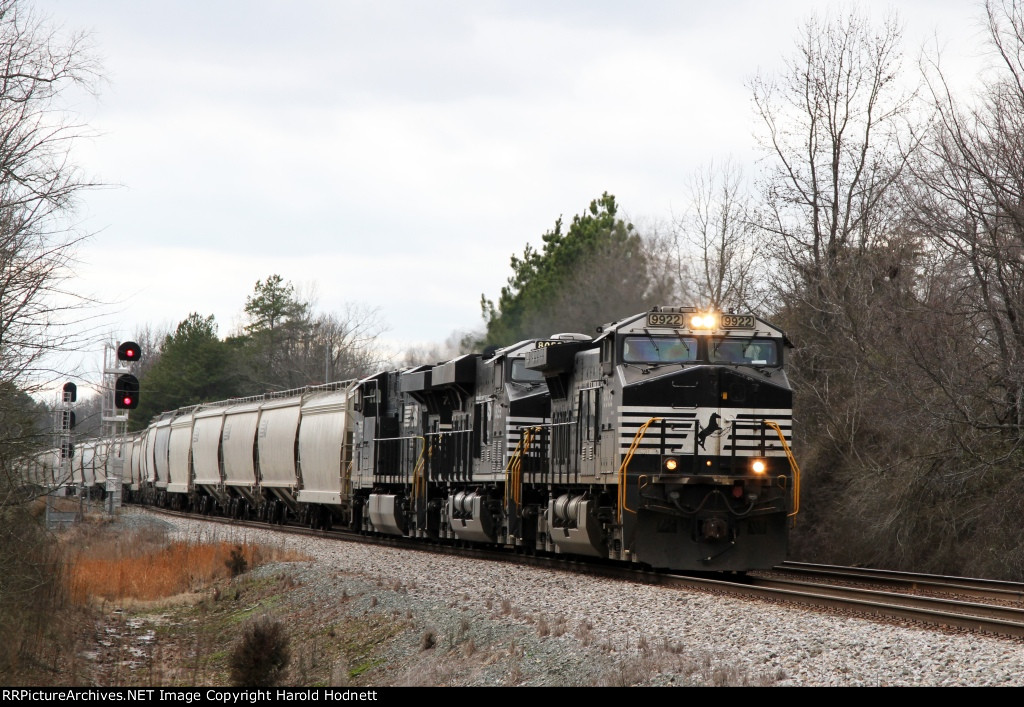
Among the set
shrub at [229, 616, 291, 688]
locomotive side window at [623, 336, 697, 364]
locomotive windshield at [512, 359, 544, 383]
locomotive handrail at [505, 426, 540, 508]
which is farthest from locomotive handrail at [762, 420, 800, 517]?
shrub at [229, 616, 291, 688]

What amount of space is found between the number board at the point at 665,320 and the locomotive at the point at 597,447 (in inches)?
0.6

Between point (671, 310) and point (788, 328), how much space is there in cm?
1162

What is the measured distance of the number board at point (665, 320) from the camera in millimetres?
16391

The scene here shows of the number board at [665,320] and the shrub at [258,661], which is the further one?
the number board at [665,320]

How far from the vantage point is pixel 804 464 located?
2534cm

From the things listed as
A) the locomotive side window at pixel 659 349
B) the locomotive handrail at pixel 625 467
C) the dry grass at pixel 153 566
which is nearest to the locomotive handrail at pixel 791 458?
the locomotive side window at pixel 659 349

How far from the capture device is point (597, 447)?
16.7 meters

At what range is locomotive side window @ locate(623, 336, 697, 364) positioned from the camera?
1630cm

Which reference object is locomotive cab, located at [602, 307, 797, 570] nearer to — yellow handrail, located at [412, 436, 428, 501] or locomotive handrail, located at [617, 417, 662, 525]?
locomotive handrail, located at [617, 417, 662, 525]

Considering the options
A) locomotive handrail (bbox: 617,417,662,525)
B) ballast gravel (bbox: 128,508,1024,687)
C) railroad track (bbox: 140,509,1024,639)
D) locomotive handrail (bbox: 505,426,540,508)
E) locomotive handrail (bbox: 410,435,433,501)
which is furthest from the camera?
locomotive handrail (bbox: 410,435,433,501)

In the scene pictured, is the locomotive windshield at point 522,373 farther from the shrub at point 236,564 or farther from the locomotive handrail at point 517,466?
the shrub at point 236,564

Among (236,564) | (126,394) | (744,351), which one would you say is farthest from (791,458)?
(126,394)

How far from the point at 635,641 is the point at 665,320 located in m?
6.80

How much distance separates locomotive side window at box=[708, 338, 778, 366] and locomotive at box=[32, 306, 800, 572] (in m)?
0.02
